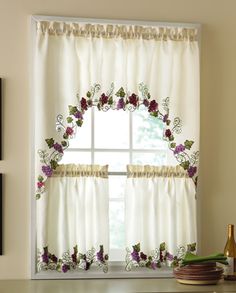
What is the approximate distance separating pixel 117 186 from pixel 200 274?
799 mm

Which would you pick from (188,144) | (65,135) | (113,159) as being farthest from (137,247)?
(65,135)

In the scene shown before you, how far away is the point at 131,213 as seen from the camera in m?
3.78

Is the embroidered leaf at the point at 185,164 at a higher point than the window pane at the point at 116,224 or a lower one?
higher

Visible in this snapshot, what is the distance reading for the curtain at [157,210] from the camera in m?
3.78

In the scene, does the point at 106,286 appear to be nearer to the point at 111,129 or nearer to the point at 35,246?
the point at 35,246

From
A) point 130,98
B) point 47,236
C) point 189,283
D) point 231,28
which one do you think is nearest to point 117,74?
point 130,98

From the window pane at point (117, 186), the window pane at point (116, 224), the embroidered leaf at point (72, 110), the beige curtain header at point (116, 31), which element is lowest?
the window pane at point (116, 224)

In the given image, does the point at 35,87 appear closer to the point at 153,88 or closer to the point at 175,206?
the point at 153,88

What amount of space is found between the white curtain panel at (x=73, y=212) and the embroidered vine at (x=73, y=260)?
0.10 feet

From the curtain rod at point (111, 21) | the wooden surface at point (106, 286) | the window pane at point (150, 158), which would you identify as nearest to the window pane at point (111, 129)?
the window pane at point (150, 158)

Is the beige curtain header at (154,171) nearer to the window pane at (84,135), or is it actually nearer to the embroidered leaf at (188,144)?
the embroidered leaf at (188,144)

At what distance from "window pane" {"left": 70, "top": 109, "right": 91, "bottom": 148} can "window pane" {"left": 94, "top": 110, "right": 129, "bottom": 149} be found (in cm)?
5

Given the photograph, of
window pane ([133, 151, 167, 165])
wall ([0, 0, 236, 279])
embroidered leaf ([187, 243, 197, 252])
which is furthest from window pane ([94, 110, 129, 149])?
embroidered leaf ([187, 243, 197, 252])

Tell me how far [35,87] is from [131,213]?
0.99m
